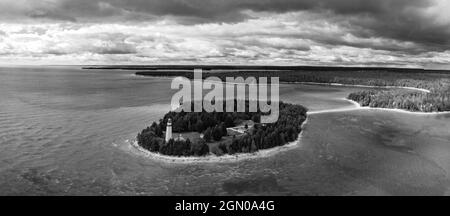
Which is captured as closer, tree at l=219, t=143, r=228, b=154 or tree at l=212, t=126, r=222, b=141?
tree at l=219, t=143, r=228, b=154

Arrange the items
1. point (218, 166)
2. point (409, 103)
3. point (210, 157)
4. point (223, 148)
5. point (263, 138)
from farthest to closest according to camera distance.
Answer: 1. point (409, 103)
2. point (263, 138)
3. point (223, 148)
4. point (210, 157)
5. point (218, 166)

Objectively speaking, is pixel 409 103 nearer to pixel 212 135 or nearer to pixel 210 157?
pixel 212 135

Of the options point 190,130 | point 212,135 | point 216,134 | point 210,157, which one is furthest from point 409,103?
point 210,157

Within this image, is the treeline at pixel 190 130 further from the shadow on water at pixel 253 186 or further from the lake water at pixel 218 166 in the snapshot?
the shadow on water at pixel 253 186

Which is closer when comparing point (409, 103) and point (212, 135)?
point (212, 135)

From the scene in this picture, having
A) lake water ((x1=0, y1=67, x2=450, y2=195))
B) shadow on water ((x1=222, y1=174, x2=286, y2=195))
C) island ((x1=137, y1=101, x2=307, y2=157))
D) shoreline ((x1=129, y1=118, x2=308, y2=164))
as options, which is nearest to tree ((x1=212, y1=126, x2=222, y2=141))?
island ((x1=137, y1=101, x2=307, y2=157))

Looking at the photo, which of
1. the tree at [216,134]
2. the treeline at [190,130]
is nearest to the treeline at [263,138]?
the tree at [216,134]

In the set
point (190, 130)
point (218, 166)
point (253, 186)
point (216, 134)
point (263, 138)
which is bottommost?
point (253, 186)

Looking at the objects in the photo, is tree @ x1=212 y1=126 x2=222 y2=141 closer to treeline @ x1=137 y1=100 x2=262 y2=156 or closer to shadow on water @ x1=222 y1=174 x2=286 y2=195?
treeline @ x1=137 y1=100 x2=262 y2=156
